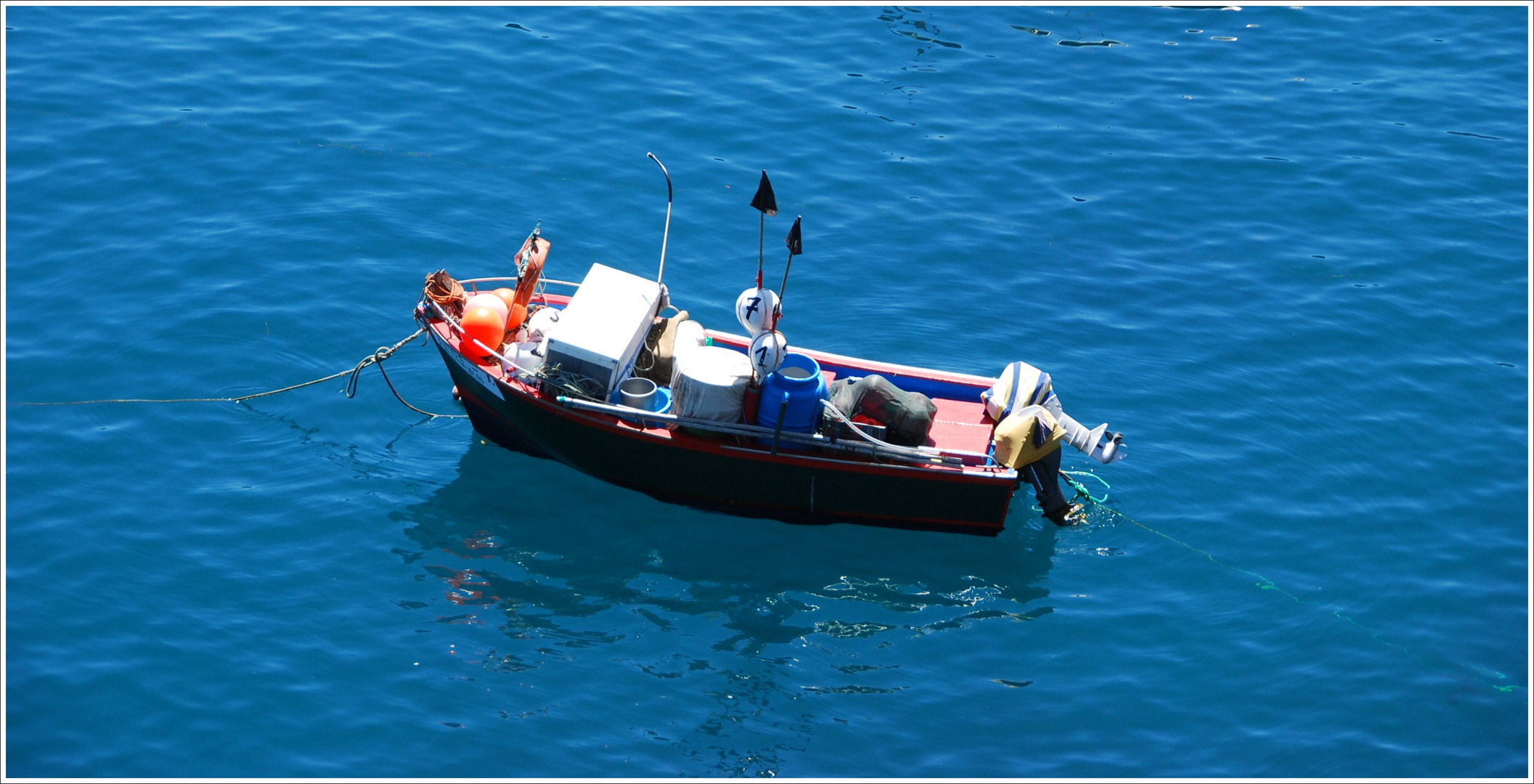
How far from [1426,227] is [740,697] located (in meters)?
13.5

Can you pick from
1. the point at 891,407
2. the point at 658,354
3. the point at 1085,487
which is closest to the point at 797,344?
the point at 658,354

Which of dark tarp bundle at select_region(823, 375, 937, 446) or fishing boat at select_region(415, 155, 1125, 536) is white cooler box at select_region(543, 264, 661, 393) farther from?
dark tarp bundle at select_region(823, 375, 937, 446)

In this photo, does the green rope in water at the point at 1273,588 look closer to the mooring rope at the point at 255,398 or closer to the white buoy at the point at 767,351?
the white buoy at the point at 767,351

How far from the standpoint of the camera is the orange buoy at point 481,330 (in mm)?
13562

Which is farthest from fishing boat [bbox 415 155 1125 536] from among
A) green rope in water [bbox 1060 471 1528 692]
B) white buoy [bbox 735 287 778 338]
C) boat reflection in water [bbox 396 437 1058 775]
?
green rope in water [bbox 1060 471 1528 692]

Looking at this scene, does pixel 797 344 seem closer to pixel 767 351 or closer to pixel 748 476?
pixel 748 476

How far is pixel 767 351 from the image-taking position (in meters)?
12.2

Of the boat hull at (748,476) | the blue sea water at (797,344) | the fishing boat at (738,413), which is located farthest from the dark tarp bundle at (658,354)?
the blue sea water at (797,344)

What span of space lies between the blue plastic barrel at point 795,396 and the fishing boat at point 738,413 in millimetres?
16

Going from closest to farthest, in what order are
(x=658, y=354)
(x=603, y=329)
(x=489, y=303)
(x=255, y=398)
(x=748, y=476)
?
(x=603, y=329) → (x=748, y=476) → (x=658, y=354) → (x=489, y=303) → (x=255, y=398)

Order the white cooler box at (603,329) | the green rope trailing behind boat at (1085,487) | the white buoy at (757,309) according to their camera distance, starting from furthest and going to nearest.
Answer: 1. the green rope trailing behind boat at (1085,487)
2. the white cooler box at (603,329)
3. the white buoy at (757,309)

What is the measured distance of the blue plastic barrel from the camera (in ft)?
40.7

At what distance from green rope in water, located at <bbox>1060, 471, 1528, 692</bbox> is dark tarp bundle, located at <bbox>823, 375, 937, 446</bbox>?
Result: 82.7 inches

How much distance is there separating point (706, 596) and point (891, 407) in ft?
8.61
